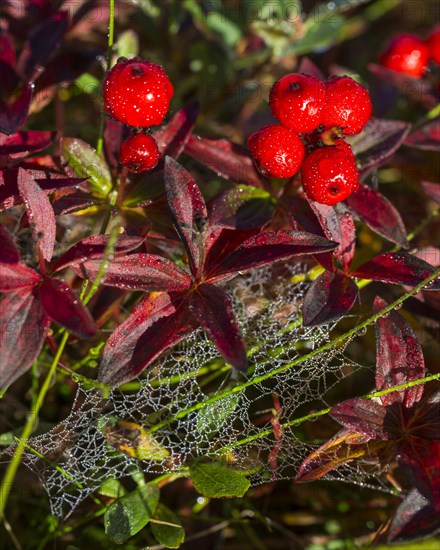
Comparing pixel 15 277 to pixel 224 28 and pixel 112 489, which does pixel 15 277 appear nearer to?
pixel 112 489

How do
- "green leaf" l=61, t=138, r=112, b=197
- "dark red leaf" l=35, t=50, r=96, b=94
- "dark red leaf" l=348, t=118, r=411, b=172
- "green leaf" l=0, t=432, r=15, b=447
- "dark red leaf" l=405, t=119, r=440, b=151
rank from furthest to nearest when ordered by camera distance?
"dark red leaf" l=35, t=50, r=96, b=94 → "dark red leaf" l=405, t=119, r=440, b=151 → "dark red leaf" l=348, t=118, r=411, b=172 → "green leaf" l=61, t=138, r=112, b=197 → "green leaf" l=0, t=432, r=15, b=447

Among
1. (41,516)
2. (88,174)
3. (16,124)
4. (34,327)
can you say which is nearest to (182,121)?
(88,174)

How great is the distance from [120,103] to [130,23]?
5.07 ft

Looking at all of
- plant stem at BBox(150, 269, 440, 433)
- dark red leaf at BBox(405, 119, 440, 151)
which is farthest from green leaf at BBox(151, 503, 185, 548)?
dark red leaf at BBox(405, 119, 440, 151)

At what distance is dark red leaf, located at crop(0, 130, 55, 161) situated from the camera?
166 centimetres

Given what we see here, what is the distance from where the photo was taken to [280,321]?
1660 mm

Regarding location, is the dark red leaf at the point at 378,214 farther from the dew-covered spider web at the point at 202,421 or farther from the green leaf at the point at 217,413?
the green leaf at the point at 217,413

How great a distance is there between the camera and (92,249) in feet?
4.60

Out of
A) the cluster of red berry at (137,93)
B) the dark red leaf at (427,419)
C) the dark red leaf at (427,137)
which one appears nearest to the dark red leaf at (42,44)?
the cluster of red berry at (137,93)

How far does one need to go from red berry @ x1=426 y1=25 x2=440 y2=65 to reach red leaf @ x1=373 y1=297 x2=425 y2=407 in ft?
3.94

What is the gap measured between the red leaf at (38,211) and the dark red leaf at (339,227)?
0.61 meters

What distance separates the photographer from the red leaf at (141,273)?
139cm

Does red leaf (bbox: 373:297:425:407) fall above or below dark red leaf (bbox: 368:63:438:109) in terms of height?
below

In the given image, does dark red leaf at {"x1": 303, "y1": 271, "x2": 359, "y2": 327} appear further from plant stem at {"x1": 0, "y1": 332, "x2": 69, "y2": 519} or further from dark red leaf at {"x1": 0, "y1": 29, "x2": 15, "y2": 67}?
dark red leaf at {"x1": 0, "y1": 29, "x2": 15, "y2": 67}
